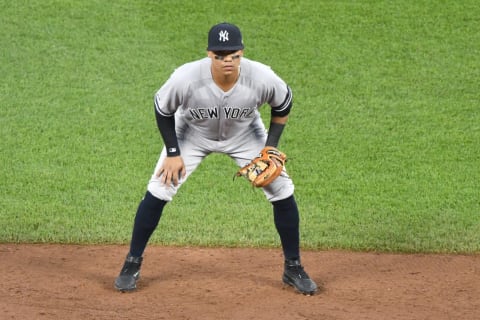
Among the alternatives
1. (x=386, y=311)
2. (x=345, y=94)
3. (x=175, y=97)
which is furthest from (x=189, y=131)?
(x=345, y=94)

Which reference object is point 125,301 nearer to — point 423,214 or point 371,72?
point 423,214

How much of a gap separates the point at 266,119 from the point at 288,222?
346cm

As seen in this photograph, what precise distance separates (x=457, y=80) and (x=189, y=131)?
483 cm

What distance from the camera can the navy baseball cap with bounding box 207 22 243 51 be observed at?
6.47 m

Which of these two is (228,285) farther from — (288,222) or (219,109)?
(219,109)

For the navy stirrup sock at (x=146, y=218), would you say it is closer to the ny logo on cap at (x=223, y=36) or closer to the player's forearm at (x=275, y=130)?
the player's forearm at (x=275, y=130)

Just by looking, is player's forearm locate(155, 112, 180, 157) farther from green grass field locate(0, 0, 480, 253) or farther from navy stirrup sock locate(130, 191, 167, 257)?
green grass field locate(0, 0, 480, 253)

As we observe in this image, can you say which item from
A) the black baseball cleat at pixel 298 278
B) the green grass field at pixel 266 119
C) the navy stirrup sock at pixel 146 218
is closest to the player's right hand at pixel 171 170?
the navy stirrup sock at pixel 146 218

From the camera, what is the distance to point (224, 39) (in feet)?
21.2

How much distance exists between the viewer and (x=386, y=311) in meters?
6.61

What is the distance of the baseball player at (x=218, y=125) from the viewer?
6.66m

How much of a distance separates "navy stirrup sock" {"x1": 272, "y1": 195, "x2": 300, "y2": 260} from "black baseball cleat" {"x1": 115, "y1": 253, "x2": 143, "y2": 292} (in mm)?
918

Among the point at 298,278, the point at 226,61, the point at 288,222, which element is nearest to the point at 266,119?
the point at 288,222

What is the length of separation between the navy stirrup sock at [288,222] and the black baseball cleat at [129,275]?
92 centimetres
